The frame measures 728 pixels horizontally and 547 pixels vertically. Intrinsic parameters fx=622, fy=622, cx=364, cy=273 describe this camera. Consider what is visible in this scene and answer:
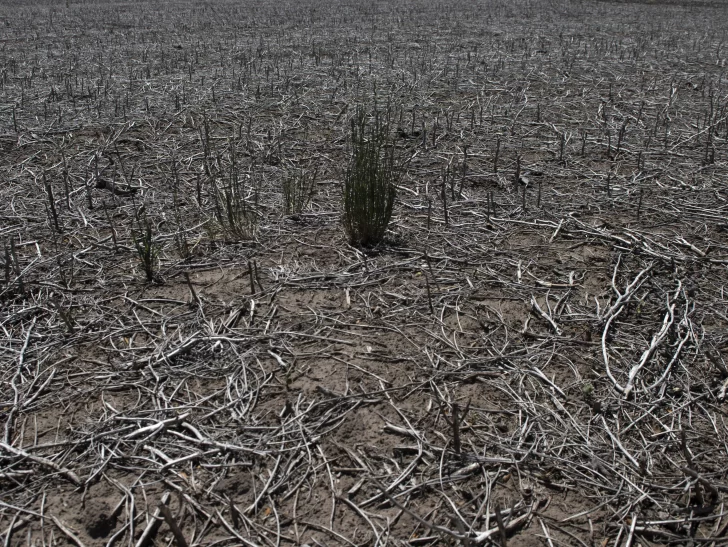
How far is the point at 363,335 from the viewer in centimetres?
274

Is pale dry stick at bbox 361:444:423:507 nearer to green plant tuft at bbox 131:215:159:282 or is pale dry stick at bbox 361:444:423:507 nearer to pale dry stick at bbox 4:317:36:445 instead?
pale dry stick at bbox 4:317:36:445

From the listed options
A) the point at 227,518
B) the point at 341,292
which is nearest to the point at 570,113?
the point at 341,292

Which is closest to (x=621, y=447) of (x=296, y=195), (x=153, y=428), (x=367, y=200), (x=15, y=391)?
(x=153, y=428)

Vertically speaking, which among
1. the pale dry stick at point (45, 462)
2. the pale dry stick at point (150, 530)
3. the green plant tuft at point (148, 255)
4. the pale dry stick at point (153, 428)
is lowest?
the pale dry stick at point (150, 530)

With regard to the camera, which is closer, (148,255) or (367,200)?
(148,255)

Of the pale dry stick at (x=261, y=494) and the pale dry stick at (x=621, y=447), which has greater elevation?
the pale dry stick at (x=621, y=447)

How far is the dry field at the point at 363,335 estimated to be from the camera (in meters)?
1.95

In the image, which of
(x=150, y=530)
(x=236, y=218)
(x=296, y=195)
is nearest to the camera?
(x=150, y=530)

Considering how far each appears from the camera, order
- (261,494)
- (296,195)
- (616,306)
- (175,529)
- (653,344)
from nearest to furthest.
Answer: (175,529) < (261,494) < (653,344) < (616,306) < (296,195)

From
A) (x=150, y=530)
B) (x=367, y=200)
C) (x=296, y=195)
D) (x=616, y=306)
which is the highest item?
(x=367, y=200)

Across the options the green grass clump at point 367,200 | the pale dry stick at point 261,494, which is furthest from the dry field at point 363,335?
the green grass clump at point 367,200

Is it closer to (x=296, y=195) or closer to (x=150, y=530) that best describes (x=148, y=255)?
(x=296, y=195)

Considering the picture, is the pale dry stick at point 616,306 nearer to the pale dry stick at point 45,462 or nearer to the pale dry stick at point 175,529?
the pale dry stick at point 175,529

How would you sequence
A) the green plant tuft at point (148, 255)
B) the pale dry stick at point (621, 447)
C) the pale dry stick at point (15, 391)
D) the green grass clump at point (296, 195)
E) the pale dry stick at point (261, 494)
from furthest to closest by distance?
1. the green grass clump at point (296, 195)
2. the green plant tuft at point (148, 255)
3. the pale dry stick at point (15, 391)
4. the pale dry stick at point (621, 447)
5. the pale dry stick at point (261, 494)
